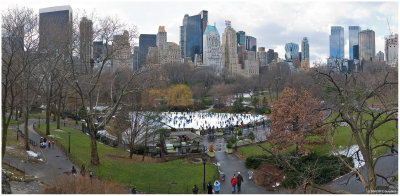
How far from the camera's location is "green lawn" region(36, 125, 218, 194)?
631 inches

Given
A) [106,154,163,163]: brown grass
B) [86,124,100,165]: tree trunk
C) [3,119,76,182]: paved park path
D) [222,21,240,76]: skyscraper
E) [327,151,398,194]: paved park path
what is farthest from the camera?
[222,21,240,76]: skyscraper

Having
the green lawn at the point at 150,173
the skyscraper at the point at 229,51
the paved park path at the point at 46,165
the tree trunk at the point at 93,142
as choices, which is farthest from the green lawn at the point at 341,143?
the skyscraper at the point at 229,51

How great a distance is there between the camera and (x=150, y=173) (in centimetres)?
1831

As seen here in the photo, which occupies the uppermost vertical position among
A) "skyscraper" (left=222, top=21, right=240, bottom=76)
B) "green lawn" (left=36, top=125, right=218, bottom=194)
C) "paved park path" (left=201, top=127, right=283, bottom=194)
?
"skyscraper" (left=222, top=21, right=240, bottom=76)

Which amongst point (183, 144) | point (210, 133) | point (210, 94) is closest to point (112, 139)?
point (183, 144)

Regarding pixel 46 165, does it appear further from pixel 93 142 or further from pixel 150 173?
pixel 150 173

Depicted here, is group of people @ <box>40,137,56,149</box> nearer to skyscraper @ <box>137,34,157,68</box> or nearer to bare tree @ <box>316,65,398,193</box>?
skyscraper @ <box>137,34,157,68</box>

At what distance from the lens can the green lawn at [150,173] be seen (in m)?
16.0

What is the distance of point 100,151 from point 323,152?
17041 mm

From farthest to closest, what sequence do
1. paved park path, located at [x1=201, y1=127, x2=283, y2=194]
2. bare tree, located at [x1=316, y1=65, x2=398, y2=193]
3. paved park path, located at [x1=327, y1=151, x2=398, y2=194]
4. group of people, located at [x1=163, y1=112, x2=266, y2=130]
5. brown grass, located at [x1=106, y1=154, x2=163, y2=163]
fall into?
group of people, located at [x1=163, y1=112, x2=266, y2=130], brown grass, located at [x1=106, y1=154, x2=163, y2=163], paved park path, located at [x1=201, y1=127, x2=283, y2=194], paved park path, located at [x1=327, y1=151, x2=398, y2=194], bare tree, located at [x1=316, y1=65, x2=398, y2=193]

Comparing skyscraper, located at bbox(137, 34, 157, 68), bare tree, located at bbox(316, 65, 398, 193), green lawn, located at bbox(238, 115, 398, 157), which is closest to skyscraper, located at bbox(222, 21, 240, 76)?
skyscraper, located at bbox(137, 34, 157, 68)

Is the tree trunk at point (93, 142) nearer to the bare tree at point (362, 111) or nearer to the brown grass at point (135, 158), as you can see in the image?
the brown grass at point (135, 158)

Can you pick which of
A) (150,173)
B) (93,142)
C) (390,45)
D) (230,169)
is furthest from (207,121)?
(390,45)

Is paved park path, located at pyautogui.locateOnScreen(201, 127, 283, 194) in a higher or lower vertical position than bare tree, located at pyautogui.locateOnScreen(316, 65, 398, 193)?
lower
